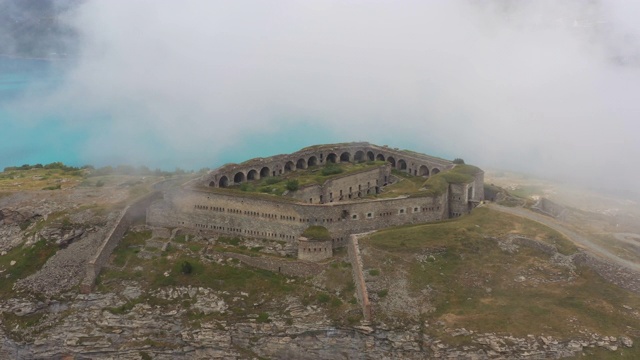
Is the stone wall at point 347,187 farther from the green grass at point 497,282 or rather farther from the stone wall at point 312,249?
the green grass at point 497,282

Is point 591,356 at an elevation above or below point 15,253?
below

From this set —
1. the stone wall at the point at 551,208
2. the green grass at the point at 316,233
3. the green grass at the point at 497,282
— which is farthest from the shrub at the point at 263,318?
the stone wall at the point at 551,208

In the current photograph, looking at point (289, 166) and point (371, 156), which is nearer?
point (289, 166)

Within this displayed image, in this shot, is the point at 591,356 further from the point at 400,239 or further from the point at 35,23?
the point at 35,23

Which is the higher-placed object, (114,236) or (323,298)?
(114,236)

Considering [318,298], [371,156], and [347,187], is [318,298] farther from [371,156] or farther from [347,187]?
[371,156]

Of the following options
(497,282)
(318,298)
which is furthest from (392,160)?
(318,298)

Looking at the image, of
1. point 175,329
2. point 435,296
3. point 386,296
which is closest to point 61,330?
point 175,329
